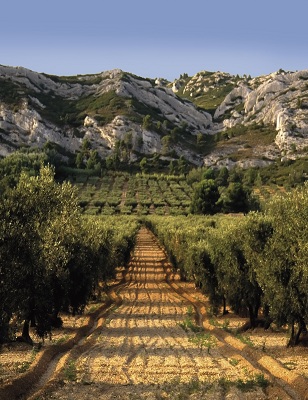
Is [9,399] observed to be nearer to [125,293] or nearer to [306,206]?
[306,206]

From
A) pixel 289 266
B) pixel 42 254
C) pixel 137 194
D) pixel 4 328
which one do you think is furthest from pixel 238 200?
pixel 4 328

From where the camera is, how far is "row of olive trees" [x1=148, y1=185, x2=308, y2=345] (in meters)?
28.7

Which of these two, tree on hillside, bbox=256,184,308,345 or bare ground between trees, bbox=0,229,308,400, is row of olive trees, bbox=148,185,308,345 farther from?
bare ground between trees, bbox=0,229,308,400

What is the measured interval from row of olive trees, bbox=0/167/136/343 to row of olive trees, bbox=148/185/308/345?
1107 centimetres

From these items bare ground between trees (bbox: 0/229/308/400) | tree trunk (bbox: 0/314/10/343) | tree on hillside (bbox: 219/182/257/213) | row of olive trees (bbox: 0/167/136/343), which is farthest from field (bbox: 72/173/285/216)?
tree trunk (bbox: 0/314/10/343)

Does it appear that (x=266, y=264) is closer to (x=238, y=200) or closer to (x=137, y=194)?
(x=238, y=200)

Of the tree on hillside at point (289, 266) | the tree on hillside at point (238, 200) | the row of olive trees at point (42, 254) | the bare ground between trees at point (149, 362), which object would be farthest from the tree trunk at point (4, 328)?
the tree on hillside at point (238, 200)

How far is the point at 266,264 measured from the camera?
1223 inches

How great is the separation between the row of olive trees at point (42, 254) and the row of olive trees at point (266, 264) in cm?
1107

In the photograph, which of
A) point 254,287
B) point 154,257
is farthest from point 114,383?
point 154,257

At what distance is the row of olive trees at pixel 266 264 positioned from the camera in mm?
28672

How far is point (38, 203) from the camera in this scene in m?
29.1

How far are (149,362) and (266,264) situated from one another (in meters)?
9.83

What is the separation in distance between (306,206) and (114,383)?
1508 centimetres
